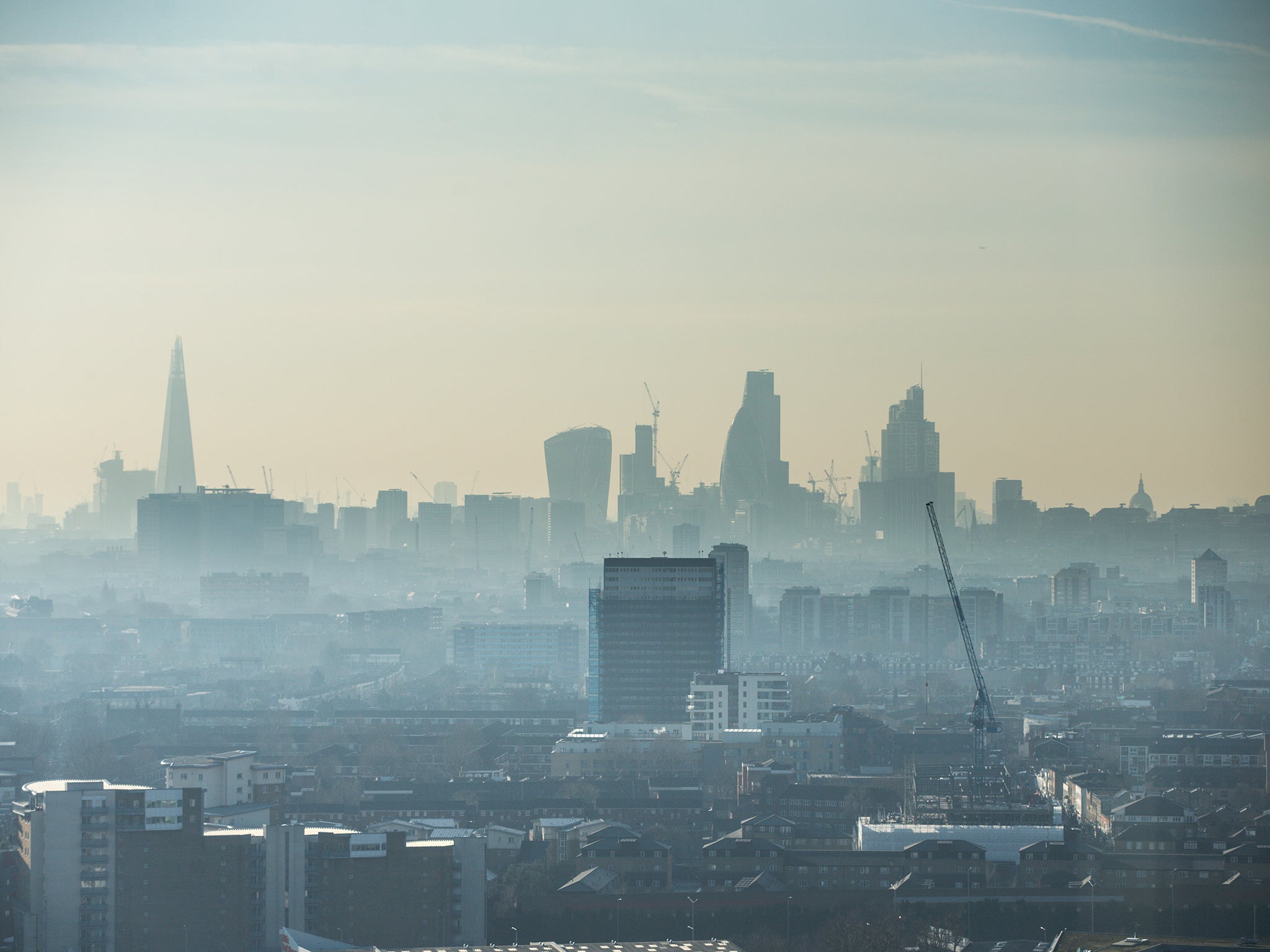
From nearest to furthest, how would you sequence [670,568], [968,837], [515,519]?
[968,837] → [670,568] → [515,519]

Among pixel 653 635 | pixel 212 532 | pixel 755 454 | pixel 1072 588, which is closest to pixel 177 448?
pixel 212 532

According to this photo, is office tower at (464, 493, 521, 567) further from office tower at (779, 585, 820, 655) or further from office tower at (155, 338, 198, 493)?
office tower at (779, 585, 820, 655)

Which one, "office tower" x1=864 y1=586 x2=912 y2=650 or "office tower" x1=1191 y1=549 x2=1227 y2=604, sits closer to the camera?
"office tower" x1=864 y1=586 x2=912 y2=650

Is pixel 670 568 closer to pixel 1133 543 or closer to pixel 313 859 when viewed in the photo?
pixel 313 859

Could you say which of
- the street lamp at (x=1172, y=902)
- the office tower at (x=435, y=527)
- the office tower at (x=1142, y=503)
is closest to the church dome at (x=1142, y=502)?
the office tower at (x=1142, y=503)

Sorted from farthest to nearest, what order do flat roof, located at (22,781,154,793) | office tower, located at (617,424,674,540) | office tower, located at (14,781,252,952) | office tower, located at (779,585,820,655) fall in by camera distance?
office tower, located at (617,424,674,540) → office tower, located at (779,585,820,655) → flat roof, located at (22,781,154,793) → office tower, located at (14,781,252,952)

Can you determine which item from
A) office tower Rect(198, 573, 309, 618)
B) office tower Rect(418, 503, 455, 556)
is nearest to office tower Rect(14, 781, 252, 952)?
office tower Rect(198, 573, 309, 618)

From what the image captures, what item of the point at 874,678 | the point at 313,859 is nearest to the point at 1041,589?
the point at 874,678

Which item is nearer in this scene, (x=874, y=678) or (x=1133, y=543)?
(x=874, y=678)
